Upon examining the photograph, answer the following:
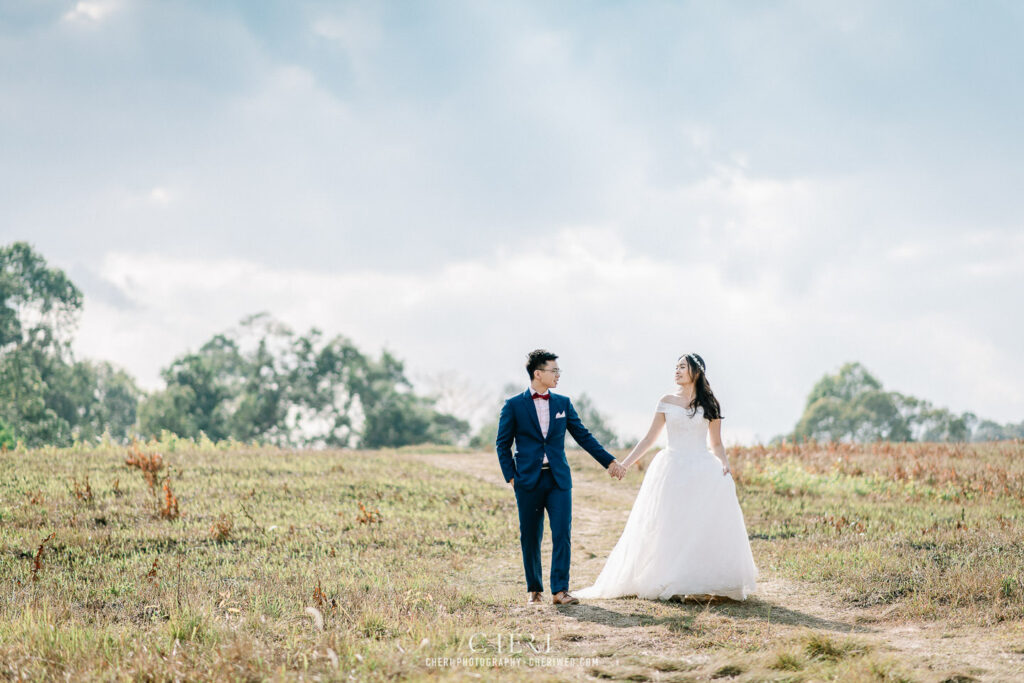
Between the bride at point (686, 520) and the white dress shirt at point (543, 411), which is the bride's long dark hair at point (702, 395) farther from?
the white dress shirt at point (543, 411)

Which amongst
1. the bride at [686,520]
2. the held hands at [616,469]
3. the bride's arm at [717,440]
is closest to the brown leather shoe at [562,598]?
the bride at [686,520]

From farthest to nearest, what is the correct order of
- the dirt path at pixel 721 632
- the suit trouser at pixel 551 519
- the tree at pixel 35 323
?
the tree at pixel 35 323
the suit trouser at pixel 551 519
the dirt path at pixel 721 632

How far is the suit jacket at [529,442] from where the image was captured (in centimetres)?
886

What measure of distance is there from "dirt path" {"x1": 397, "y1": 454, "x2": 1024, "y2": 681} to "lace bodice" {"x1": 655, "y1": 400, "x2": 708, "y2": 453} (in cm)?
171

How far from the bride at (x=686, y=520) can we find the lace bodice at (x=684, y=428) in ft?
0.04

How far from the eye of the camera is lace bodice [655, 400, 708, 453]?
361 inches

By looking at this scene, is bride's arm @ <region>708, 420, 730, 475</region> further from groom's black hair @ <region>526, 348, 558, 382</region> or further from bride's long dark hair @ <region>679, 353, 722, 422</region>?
groom's black hair @ <region>526, 348, 558, 382</region>

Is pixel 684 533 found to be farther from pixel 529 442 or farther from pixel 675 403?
pixel 529 442

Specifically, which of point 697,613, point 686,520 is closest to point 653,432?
point 686,520

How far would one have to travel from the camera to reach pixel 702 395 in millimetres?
9172

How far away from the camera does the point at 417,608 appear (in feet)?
28.1

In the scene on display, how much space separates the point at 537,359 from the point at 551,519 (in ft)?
5.72

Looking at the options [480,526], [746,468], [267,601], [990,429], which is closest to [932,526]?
[480,526]

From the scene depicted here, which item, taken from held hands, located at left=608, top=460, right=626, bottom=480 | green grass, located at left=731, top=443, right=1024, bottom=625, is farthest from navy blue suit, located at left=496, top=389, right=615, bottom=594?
green grass, located at left=731, top=443, right=1024, bottom=625
